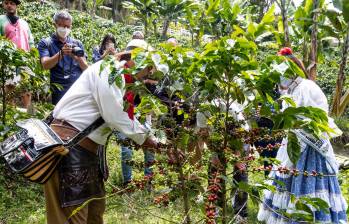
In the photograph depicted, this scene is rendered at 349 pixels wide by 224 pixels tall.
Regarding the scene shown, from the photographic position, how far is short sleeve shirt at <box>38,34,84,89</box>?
4223 millimetres

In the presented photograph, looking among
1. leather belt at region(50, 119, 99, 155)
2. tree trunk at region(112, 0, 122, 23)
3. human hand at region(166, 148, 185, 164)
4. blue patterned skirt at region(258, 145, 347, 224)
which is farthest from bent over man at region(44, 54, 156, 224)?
tree trunk at region(112, 0, 122, 23)

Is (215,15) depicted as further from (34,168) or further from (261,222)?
(34,168)

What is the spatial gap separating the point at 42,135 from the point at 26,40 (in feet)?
9.51

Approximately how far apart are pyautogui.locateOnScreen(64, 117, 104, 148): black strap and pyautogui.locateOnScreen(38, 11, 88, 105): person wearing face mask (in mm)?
1744

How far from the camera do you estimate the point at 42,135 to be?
237 centimetres

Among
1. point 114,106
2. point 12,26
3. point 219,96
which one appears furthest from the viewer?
point 12,26

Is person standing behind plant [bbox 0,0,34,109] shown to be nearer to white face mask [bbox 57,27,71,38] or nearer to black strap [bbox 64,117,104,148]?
white face mask [bbox 57,27,71,38]

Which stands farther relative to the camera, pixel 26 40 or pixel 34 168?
pixel 26 40

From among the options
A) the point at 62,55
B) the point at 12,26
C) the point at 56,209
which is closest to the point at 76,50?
the point at 62,55

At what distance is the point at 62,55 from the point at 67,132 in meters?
1.81

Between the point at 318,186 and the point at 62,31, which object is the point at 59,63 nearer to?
the point at 62,31

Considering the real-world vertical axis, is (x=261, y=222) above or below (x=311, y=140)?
below

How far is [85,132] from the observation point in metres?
2.45

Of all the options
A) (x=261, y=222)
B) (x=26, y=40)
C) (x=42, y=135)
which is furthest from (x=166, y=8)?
(x=42, y=135)
